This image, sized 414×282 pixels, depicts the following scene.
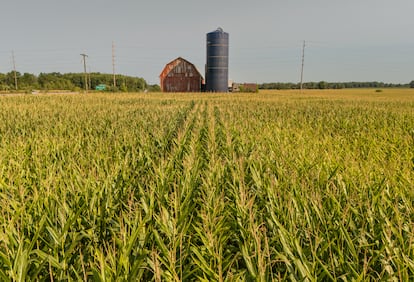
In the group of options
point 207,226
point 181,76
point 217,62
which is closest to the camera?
point 207,226

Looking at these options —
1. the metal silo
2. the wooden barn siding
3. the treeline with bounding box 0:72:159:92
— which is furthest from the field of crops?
the treeline with bounding box 0:72:159:92

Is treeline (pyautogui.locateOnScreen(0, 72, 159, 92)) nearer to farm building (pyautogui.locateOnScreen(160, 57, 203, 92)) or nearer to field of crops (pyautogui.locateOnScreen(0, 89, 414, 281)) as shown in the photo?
farm building (pyautogui.locateOnScreen(160, 57, 203, 92))

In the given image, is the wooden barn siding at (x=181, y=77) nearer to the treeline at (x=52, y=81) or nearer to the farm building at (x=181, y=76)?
the farm building at (x=181, y=76)

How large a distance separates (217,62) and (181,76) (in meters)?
6.76

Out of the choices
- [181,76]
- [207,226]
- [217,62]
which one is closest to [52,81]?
[181,76]

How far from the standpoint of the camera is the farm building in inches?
1826

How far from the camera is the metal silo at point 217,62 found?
4500 cm

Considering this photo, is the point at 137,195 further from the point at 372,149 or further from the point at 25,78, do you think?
the point at 25,78

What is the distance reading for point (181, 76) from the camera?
4672 cm

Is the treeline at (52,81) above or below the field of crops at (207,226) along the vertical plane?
above

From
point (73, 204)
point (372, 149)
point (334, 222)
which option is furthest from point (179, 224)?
point (372, 149)

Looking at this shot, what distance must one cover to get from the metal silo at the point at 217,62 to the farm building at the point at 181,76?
241cm

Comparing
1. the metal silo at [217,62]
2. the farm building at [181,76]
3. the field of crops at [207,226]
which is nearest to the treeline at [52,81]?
the farm building at [181,76]

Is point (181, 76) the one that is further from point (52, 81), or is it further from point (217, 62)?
point (52, 81)
